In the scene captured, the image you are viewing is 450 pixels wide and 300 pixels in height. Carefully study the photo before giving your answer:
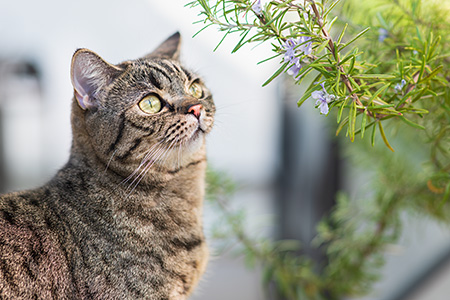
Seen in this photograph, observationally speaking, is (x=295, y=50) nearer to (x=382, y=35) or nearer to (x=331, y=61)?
(x=331, y=61)

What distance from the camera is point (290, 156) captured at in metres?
1.40

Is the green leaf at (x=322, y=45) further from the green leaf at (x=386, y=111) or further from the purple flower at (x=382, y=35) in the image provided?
the purple flower at (x=382, y=35)

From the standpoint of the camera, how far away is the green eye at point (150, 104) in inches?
23.8

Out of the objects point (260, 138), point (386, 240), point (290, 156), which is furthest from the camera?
point (260, 138)

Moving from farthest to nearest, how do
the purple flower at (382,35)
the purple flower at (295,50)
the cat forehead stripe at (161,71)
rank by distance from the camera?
the cat forehead stripe at (161,71) < the purple flower at (382,35) < the purple flower at (295,50)

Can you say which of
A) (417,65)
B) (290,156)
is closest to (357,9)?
(417,65)

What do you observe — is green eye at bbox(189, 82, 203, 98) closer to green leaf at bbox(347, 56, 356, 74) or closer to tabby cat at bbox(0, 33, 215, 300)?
tabby cat at bbox(0, 33, 215, 300)

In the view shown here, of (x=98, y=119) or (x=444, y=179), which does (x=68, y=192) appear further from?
(x=444, y=179)

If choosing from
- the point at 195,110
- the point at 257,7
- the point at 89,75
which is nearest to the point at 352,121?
the point at 257,7

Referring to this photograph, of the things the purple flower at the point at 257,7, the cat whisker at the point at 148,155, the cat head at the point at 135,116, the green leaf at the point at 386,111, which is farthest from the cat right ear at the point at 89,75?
the green leaf at the point at 386,111

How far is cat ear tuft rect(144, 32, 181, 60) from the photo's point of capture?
2.33ft

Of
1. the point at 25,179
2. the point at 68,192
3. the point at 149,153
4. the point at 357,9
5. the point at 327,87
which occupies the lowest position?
the point at 25,179

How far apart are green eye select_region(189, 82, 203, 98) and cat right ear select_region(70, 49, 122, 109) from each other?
0.12 meters

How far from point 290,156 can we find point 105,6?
756mm
